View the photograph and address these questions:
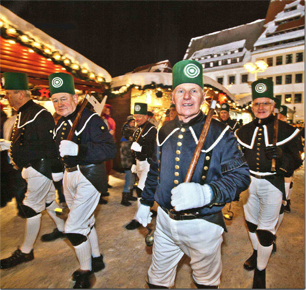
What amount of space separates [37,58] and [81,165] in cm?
533

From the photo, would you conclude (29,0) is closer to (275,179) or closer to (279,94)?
(275,179)

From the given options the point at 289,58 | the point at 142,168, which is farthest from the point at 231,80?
the point at 142,168

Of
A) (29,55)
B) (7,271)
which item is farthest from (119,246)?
(29,55)

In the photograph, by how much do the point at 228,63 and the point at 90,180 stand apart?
41.0m

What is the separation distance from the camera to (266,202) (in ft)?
8.64

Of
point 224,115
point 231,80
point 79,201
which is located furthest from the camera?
point 231,80

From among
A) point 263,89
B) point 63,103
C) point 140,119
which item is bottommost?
point 140,119

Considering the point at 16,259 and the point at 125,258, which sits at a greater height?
the point at 16,259

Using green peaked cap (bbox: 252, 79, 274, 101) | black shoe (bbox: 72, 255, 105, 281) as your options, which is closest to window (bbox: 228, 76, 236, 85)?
green peaked cap (bbox: 252, 79, 274, 101)

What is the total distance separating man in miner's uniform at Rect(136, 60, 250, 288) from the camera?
5.04 ft

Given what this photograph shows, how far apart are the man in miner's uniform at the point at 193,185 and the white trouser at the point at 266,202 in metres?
1.29

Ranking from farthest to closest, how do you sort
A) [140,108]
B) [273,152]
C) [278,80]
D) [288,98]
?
1. [278,80]
2. [288,98]
3. [140,108]
4. [273,152]

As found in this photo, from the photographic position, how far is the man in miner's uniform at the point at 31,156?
2.97 meters

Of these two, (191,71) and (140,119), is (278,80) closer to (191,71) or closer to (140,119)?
(140,119)
